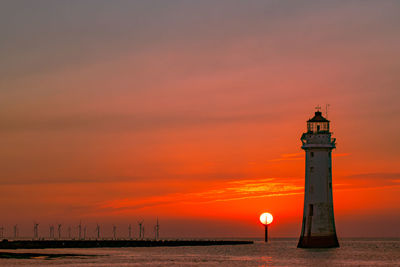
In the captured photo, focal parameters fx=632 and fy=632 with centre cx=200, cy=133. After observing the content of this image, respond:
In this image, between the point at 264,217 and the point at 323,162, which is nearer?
the point at 323,162

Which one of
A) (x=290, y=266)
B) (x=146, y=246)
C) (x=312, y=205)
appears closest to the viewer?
(x=312, y=205)

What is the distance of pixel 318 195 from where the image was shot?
83250 mm

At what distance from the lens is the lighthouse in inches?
3280

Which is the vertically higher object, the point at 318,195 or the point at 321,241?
the point at 318,195

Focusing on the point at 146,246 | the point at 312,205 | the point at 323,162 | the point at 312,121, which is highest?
the point at 312,121

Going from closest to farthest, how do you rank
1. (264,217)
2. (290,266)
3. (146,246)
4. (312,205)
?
(312,205)
(290,266)
(264,217)
(146,246)

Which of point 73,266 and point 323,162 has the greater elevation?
point 323,162

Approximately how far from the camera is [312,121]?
3462 inches

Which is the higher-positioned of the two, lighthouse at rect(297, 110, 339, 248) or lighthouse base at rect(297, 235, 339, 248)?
Answer: lighthouse at rect(297, 110, 339, 248)

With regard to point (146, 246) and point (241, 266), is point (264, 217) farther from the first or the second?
point (241, 266)

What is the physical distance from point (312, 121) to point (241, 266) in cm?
2389

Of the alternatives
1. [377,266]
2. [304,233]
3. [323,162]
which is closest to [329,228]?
[304,233]

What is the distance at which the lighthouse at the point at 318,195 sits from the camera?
273 ft

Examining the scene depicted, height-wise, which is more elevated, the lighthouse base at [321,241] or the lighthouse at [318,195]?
the lighthouse at [318,195]
